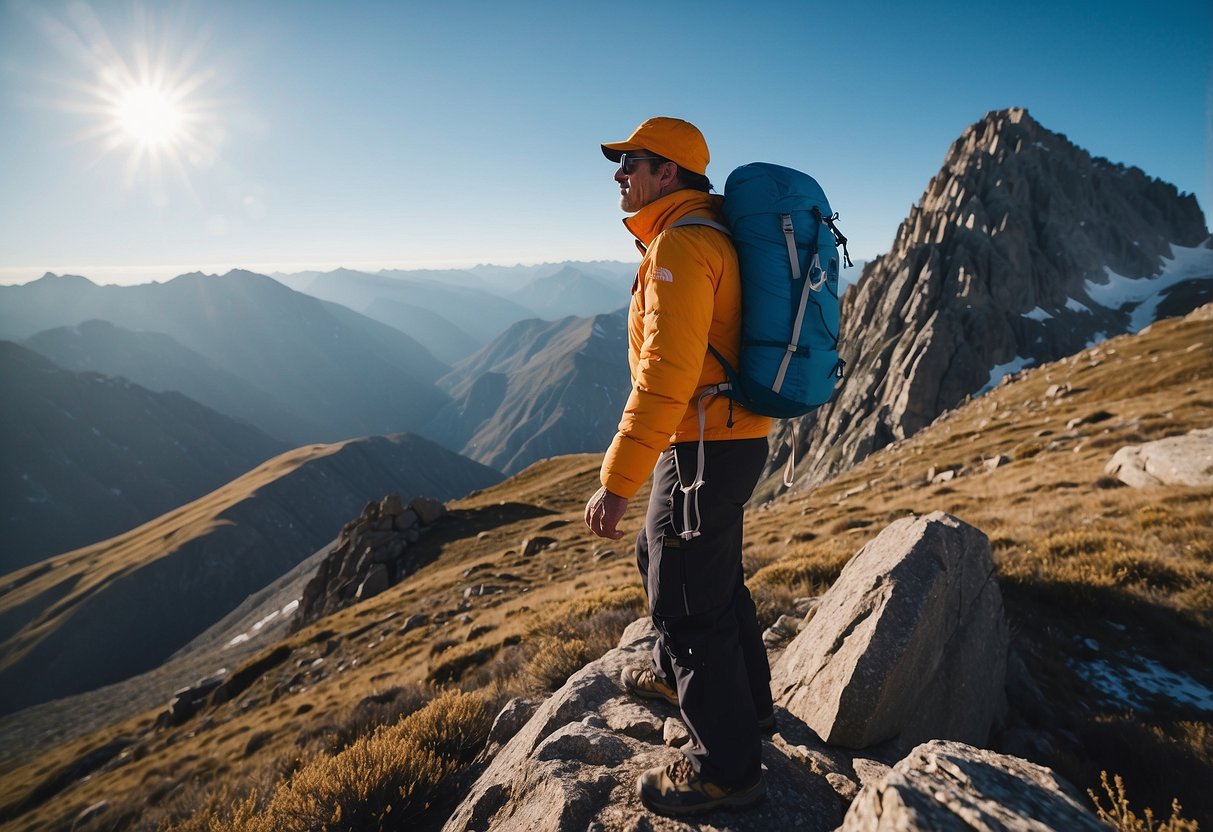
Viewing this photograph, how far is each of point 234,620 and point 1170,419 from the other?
132 meters

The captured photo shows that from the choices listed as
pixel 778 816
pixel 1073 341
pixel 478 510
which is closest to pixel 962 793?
pixel 778 816

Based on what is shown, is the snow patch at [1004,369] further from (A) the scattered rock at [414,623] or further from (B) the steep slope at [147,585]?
(B) the steep slope at [147,585]

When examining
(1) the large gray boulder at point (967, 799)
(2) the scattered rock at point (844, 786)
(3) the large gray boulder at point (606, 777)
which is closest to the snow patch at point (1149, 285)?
(2) the scattered rock at point (844, 786)

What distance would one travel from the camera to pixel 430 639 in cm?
A: 1823

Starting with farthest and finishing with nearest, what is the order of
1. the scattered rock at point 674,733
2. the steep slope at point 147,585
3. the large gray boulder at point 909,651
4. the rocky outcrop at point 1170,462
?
the steep slope at point 147,585 < the rocky outcrop at point 1170,462 < the scattered rock at point 674,733 < the large gray boulder at point 909,651

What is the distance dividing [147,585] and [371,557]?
435ft

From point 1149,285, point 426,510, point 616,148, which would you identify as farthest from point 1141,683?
point 1149,285

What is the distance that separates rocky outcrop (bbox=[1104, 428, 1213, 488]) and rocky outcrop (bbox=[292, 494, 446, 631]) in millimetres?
37982

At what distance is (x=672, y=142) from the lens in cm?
353

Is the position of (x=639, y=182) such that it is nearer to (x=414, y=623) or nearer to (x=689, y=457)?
(x=689, y=457)

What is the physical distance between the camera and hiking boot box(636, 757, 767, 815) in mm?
3164

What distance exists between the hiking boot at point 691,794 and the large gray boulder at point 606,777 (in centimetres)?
7

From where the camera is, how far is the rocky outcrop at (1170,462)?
10.2 meters

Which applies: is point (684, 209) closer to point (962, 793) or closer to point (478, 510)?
point (962, 793)
